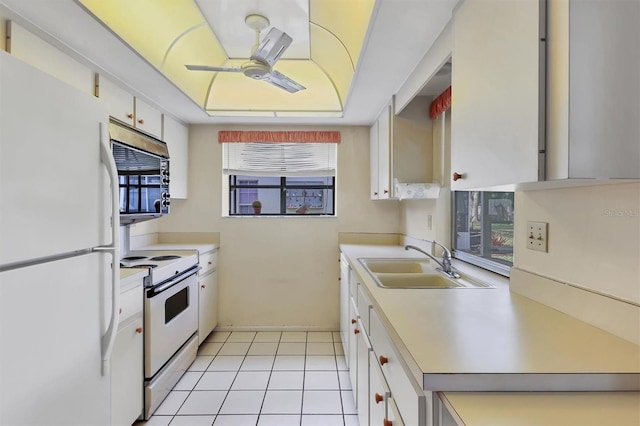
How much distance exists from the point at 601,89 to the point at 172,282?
2352 mm

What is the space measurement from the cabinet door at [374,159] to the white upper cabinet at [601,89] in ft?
7.26

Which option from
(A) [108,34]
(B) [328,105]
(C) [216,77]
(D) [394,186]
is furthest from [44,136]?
(B) [328,105]

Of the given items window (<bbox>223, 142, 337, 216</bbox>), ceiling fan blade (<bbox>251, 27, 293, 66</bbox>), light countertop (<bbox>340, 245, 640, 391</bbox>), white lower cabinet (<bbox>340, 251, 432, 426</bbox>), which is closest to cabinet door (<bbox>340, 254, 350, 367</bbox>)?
white lower cabinet (<bbox>340, 251, 432, 426</bbox>)

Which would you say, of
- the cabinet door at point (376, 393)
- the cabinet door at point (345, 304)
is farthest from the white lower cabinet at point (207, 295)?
the cabinet door at point (376, 393)

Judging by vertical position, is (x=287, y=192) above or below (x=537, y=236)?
above

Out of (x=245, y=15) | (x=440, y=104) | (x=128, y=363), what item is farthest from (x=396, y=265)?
(x=245, y=15)

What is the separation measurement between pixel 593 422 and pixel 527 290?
767 mm

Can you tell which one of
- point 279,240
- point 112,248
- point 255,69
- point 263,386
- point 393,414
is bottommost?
point 263,386

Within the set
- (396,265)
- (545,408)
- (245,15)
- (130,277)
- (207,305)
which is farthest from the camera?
(207,305)

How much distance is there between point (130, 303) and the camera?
1.79m

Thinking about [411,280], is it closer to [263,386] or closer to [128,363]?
[263,386]

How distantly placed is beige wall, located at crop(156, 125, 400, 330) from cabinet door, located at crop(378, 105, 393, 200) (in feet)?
1.76

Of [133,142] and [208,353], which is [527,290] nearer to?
[133,142]

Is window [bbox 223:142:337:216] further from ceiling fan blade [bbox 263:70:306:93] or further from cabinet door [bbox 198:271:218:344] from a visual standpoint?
ceiling fan blade [bbox 263:70:306:93]
